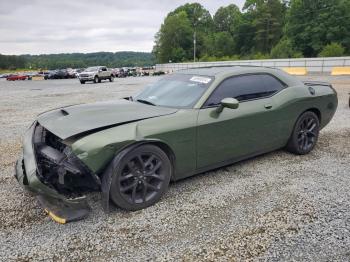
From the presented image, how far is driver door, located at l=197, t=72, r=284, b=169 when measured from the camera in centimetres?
383

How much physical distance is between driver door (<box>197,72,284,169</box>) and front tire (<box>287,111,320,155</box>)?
408mm

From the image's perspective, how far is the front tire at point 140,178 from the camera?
319 cm

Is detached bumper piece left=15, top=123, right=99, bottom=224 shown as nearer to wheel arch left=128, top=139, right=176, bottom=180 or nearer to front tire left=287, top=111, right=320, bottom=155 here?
wheel arch left=128, top=139, right=176, bottom=180

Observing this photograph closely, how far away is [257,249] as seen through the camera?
8.86ft

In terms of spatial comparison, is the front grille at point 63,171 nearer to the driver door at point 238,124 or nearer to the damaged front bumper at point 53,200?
the damaged front bumper at point 53,200

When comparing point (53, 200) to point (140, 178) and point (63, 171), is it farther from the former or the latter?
point (140, 178)

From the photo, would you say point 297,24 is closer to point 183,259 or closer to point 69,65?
point 183,259

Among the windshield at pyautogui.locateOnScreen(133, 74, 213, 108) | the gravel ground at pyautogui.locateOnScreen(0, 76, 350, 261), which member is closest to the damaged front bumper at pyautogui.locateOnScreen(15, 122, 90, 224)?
the gravel ground at pyautogui.locateOnScreen(0, 76, 350, 261)

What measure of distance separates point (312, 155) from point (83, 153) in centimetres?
372

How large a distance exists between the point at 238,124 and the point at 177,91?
0.89 m

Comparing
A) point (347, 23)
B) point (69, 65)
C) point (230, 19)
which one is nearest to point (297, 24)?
point (347, 23)

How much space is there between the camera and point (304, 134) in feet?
16.7

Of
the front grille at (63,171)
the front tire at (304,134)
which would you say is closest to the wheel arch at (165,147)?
the front grille at (63,171)

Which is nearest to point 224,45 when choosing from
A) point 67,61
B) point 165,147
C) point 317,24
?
point 317,24
